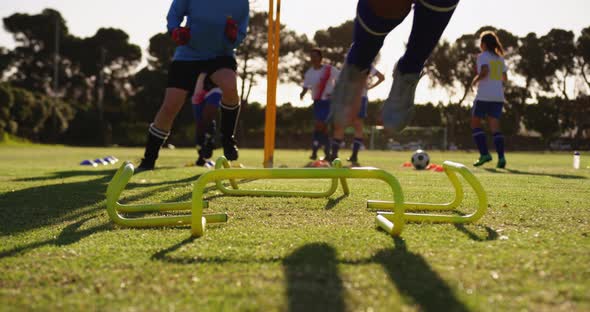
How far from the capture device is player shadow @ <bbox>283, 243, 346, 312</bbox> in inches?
51.1

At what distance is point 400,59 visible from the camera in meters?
2.96

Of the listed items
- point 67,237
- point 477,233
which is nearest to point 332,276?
point 477,233

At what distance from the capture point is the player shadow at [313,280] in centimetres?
130

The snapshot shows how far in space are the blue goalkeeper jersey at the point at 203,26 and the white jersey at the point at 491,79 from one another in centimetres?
470

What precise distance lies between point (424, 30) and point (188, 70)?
8.88ft

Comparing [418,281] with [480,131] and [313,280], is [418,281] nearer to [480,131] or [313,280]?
[313,280]

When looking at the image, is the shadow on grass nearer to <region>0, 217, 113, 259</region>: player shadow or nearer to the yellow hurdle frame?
<region>0, 217, 113, 259</region>: player shadow

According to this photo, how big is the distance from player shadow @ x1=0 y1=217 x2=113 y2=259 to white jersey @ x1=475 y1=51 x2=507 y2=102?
6921 mm

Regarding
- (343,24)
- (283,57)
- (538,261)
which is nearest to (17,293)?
(538,261)

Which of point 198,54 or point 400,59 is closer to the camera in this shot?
point 400,59

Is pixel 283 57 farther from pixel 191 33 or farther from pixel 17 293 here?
pixel 17 293

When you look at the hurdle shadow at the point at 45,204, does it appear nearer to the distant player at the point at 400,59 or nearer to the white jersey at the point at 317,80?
the distant player at the point at 400,59

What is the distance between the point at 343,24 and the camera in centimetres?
4322

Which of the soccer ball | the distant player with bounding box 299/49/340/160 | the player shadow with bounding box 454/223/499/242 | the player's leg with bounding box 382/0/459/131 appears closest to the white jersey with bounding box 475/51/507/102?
the soccer ball
